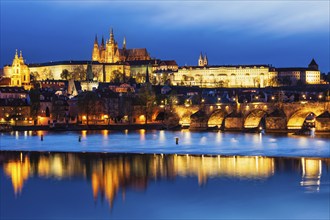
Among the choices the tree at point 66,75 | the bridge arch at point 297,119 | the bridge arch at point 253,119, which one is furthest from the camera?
the tree at point 66,75

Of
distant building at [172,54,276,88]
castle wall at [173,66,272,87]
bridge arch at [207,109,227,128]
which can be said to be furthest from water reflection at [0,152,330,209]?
castle wall at [173,66,272,87]

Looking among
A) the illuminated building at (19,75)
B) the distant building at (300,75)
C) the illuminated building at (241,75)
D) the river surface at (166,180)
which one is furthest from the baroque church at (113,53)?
the river surface at (166,180)

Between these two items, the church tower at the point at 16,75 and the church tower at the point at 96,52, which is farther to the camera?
the church tower at the point at 96,52

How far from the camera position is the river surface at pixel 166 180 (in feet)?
74.0

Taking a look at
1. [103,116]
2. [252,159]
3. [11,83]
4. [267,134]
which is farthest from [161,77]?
[252,159]

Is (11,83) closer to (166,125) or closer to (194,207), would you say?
(166,125)

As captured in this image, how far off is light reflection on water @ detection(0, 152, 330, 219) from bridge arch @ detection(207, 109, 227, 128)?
25.2 meters

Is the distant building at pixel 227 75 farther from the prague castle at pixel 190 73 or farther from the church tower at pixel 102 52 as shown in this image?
the church tower at pixel 102 52

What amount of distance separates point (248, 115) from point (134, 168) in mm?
28824

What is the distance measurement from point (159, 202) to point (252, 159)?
11.7 meters

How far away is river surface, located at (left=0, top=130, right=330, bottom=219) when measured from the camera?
74.0 feet

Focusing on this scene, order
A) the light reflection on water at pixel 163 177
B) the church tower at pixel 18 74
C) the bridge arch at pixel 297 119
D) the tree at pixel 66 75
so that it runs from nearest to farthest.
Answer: the light reflection on water at pixel 163 177 → the bridge arch at pixel 297 119 → the church tower at pixel 18 74 → the tree at pixel 66 75

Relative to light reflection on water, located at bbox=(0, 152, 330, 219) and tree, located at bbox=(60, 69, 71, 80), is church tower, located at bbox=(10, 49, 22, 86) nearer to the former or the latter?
tree, located at bbox=(60, 69, 71, 80)

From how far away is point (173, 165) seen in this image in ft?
107
